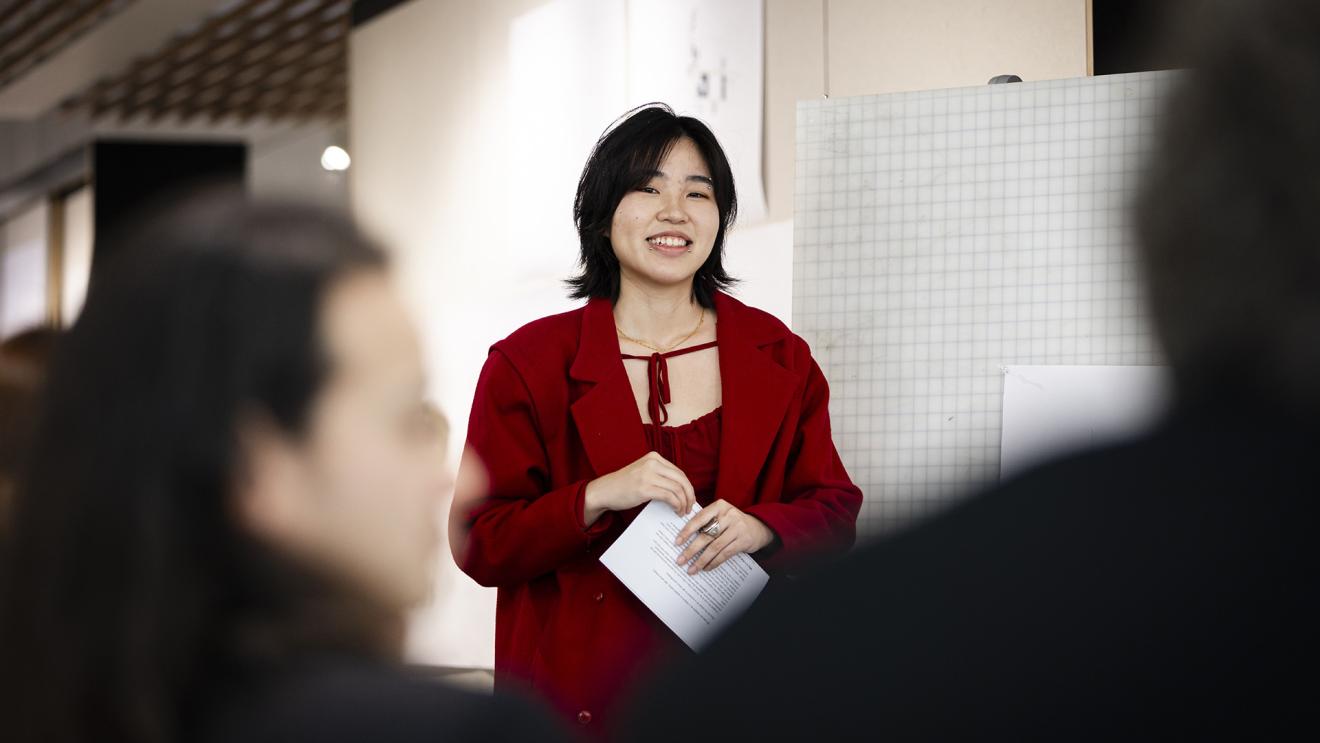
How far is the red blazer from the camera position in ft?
6.30

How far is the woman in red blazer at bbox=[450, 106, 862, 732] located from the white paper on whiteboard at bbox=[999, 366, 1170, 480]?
1.19 feet

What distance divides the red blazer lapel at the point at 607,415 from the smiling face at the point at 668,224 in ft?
0.55

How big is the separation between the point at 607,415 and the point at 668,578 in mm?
260

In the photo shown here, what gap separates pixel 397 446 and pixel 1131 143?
5.93 feet

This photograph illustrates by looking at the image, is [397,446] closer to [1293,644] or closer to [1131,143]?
[1293,644]

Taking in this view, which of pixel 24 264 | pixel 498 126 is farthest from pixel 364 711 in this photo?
pixel 24 264

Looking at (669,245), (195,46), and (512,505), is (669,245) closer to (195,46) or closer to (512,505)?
(512,505)

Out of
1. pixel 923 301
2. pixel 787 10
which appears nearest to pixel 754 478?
pixel 923 301

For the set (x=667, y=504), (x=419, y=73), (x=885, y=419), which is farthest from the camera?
(x=419, y=73)

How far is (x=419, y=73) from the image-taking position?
5.46m

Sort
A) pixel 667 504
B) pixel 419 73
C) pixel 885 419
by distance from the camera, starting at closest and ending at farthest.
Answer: pixel 667 504 → pixel 885 419 → pixel 419 73

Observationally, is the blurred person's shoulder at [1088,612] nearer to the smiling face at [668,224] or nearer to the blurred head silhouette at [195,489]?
the blurred head silhouette at [195,489]

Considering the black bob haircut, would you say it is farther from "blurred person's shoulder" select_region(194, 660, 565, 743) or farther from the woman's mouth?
"blurred person's shoulder" select_region(194, 660, 565, 743)

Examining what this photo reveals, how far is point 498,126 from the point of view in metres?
5.01
